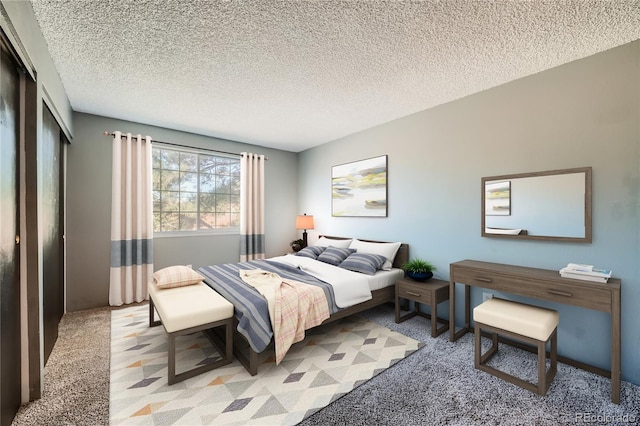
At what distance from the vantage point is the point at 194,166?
4.55m

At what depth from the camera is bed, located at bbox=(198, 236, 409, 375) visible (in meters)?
2.15

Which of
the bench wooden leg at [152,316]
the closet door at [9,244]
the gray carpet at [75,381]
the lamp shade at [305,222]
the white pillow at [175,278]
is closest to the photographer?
the closet door at [9,244]

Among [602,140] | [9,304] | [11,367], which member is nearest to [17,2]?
[9,304]

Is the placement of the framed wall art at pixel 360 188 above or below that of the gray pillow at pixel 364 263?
above

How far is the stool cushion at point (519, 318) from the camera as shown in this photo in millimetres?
1968

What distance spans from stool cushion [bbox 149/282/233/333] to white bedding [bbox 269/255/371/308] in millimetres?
1065

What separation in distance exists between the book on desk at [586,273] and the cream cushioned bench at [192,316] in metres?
2.76

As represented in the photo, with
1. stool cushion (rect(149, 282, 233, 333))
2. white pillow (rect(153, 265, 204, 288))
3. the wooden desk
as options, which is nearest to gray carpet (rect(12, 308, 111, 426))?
stool cushion (rect(149, 282, 233, 333))

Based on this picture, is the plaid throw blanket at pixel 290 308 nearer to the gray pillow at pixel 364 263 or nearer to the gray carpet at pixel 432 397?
the gray carpet at pixel 432 397

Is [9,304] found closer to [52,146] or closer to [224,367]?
[224,367]

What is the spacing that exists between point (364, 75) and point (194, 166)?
10.7 ft

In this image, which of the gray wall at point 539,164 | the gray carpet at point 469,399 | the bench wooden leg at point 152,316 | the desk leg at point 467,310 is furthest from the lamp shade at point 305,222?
the gray carpet at point 469,399

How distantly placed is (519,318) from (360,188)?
2677 mm

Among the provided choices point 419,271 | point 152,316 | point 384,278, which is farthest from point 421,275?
point 152,316
